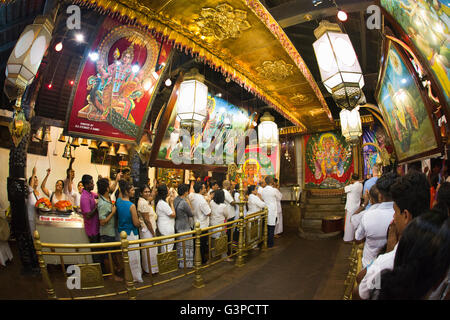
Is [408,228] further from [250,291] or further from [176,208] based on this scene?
[176,208]

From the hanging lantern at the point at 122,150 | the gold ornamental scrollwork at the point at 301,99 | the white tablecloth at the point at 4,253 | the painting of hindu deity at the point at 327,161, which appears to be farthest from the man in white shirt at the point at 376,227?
the painting of hindu deity at the point at 327,161

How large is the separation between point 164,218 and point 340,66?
402 cm

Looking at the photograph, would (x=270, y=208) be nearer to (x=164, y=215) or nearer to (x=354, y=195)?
(x=354, y=195)

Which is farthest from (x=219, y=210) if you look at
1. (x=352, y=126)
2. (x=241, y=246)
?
(x=352, y=126)

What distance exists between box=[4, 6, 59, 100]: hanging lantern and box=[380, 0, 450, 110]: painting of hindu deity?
4313 millimetres

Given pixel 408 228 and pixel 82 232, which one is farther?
pixel 82 232

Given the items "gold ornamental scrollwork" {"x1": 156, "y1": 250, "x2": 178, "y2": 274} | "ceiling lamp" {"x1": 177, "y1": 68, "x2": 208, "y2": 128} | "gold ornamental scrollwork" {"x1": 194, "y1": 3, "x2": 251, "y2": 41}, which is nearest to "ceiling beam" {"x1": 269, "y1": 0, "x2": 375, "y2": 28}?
"gold ornamental scrollwork" {"x1": 194, "y1": 3, "x2": 251, "y2": 41}

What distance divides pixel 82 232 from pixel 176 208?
1763mm

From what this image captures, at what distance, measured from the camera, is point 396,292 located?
1124 millimetres

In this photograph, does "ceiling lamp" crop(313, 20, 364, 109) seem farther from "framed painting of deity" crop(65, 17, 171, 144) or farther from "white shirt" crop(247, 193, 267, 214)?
"white shirt" crop(247, 193, 267, 214)

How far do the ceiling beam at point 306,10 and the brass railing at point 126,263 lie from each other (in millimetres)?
4269

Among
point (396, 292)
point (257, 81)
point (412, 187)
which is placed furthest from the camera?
point (257, 81)

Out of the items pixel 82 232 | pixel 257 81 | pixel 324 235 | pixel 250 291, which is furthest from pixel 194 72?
pixel 324 235

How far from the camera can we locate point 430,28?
2445mm
